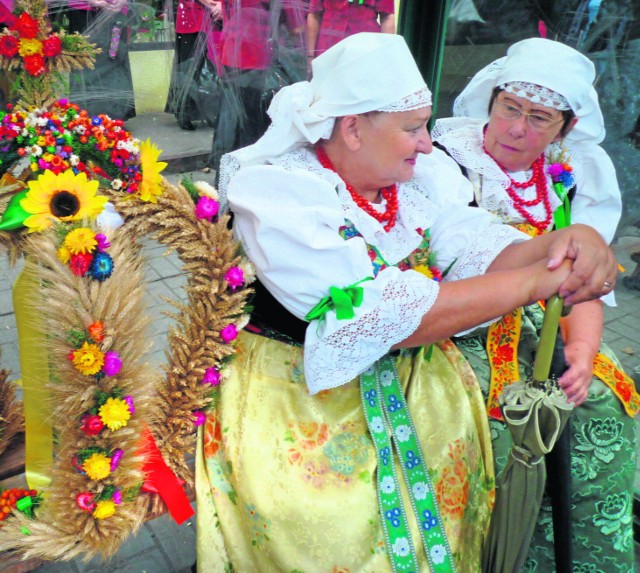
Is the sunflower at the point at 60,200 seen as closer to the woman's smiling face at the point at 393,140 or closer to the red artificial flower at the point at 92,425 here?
the red artificial flower at the point at 92,425

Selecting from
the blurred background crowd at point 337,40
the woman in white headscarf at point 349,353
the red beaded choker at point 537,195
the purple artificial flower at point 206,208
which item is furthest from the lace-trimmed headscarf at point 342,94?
the blurred background crowd at point 337,40

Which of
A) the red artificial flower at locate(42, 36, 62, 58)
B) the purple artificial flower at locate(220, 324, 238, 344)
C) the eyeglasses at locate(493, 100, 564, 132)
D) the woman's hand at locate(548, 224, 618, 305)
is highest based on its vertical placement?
the red artificial flower at locate(42, 36, 62, 58)

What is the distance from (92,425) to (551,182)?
1.77 m

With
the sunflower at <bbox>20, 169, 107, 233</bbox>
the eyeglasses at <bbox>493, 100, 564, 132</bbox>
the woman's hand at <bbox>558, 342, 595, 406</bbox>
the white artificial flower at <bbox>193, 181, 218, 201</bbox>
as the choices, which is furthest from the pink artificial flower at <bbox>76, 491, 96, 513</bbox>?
the eyeglasses at <bbox>493, 100, 564, 132</bbox>

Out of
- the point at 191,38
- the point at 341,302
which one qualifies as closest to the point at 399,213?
the point at 341,302

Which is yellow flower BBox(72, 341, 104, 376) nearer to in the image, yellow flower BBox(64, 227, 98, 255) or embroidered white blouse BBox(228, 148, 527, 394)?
yellow flower BBox(64, 227, 98, 255)

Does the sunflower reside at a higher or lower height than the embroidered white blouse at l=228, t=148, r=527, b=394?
higher

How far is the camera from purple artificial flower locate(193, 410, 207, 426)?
1.62 meters

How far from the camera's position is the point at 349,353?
58.1 inches

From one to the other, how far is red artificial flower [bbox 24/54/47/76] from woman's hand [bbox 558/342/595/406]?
1611 millimetres

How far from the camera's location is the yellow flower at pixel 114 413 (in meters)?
1.40

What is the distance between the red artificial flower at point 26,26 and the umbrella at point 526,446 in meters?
1.48

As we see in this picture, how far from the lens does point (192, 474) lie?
1.68 meters

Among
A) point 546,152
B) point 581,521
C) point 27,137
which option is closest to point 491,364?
point 581,521
